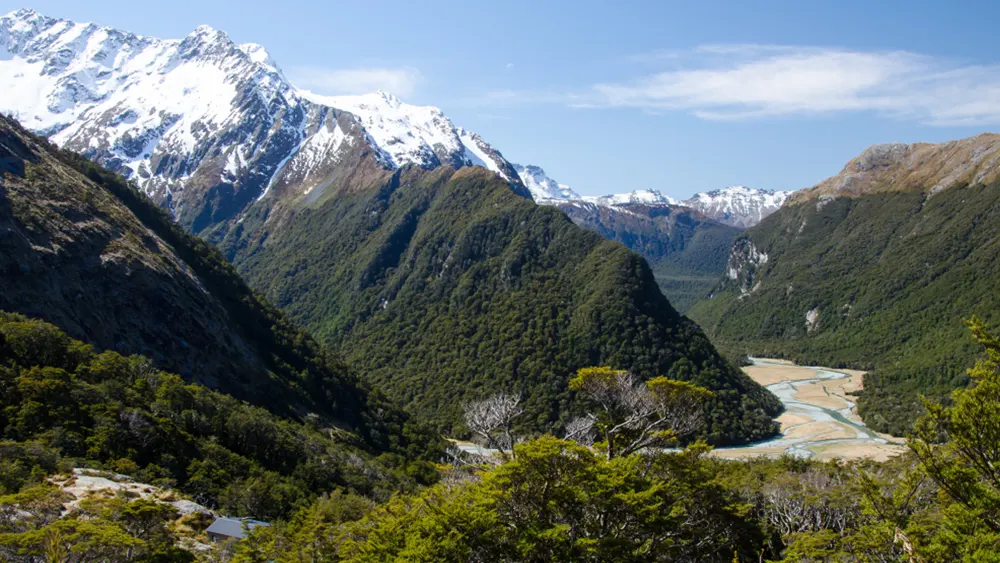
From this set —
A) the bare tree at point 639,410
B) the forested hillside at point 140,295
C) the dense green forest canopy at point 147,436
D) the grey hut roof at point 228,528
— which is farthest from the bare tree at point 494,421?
the forested hillside at point 140,295

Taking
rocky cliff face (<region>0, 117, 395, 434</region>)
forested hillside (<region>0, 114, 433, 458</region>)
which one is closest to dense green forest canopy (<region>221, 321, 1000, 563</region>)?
rocky cliff face (<region>0, 117, 395, 434</region>)

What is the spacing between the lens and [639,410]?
47.0 metres

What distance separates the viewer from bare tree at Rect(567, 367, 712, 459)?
4531 centimetres

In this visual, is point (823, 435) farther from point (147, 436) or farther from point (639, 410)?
point (147, 436)

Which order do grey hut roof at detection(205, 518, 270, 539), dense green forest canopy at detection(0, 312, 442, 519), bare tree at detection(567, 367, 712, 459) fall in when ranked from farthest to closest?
dense green forest canopy at detection(0, 312, 442, 519) < grey hut roof at detection(205, 518, 270, 539) < bare tree at detection(567, 367, 712, 459)

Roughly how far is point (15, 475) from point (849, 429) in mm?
164271

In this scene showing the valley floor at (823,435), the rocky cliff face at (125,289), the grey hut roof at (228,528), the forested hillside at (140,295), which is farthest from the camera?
the valley floor at (823,435)

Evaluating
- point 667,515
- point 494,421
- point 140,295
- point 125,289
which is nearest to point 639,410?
point 667,515

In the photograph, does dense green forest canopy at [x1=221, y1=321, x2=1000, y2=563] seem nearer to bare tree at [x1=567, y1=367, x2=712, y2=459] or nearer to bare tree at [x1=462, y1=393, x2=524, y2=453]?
bare tree at [x1=567, y1=367, x2=712, y2=459]

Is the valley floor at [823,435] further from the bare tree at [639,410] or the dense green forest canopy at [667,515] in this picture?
the dense green forest canopy at [667,515]

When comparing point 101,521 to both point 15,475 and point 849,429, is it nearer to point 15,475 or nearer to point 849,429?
point 15,475

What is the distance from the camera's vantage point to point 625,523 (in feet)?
120

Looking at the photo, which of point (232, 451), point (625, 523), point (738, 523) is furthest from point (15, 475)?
point (738, 523)

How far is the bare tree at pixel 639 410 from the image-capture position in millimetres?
45312
